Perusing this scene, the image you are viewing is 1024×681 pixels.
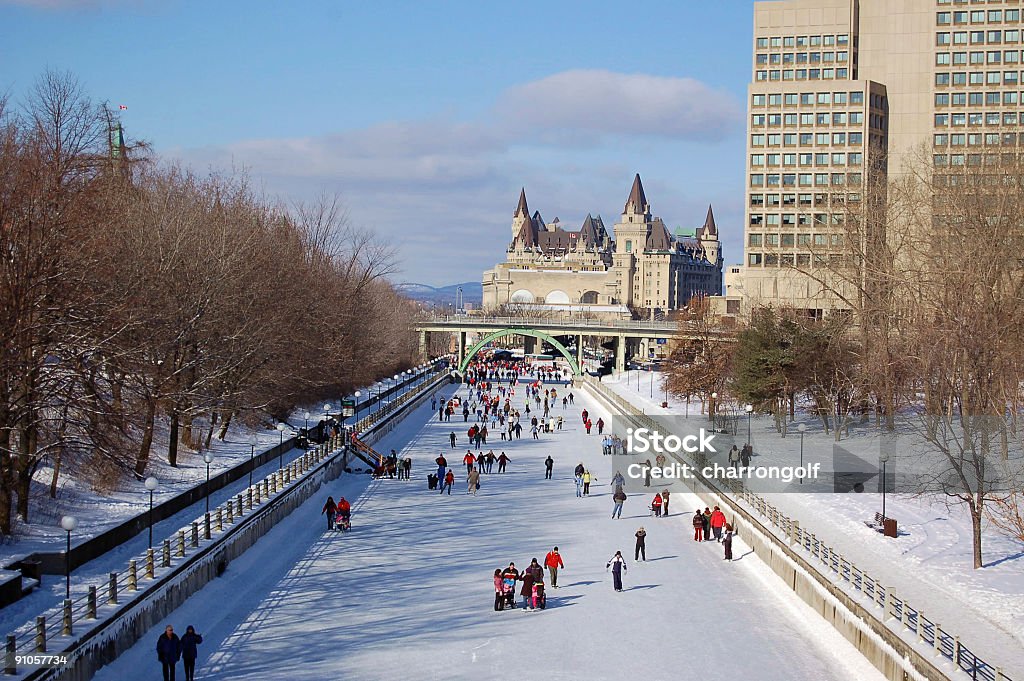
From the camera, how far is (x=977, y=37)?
7456 centimetres

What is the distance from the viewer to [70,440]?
22.2 meters

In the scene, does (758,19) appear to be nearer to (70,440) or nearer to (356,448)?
(356,448)

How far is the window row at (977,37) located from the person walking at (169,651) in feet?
239

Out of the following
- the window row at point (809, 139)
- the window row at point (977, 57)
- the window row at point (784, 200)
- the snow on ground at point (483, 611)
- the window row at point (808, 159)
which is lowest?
the snow on ground at point (483, 611)

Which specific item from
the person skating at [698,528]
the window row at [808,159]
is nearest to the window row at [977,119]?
the window row at [808,159]

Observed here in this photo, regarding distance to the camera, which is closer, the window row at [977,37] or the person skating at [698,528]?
the person skating at [698,528]

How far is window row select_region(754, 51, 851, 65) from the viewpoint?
7688 cm

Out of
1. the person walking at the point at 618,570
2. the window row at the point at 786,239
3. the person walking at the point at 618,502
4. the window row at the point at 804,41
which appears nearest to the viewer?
the person walking at the point at 618,570

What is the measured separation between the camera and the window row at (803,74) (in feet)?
252

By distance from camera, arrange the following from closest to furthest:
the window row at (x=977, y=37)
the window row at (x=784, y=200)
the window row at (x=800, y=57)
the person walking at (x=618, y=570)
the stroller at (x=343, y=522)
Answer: the person walking at (x=618, y=570) → the stroller at (x=343, y=522) → the window row at (x=977, y=37) → the window row at (x=784, y=200) → the window row at (x=800, y=57)

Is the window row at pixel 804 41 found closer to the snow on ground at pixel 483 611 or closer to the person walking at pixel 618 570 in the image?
the snow on ground at pixel 483 611

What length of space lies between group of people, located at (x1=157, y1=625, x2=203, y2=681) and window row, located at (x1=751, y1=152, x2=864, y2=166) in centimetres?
6666

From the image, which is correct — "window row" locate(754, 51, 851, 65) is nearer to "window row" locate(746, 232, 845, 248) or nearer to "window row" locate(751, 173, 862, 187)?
"window row" locate(751, 173, 862, 187)

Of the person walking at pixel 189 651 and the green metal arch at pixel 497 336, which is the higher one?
the green metal arch at pixel 497 336
